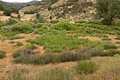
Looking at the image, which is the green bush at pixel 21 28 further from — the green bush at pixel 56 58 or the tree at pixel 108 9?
the green bush at pixel 56 58

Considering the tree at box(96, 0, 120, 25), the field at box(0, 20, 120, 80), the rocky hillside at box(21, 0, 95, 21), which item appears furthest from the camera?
the rocky hillside at box(21, 0, 95, 21)

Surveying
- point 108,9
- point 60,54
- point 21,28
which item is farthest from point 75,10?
point 60,54

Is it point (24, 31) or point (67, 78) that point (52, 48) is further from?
point (67, 78)

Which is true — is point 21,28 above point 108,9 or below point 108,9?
below

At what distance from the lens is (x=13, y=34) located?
70.9 feet

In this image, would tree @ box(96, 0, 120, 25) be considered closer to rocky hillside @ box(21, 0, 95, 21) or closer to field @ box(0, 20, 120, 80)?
field @ box(0, 20, 120, 80)

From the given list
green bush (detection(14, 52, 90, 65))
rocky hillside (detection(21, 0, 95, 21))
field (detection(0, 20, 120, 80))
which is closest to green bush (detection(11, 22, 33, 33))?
field (detection(0, 20, 120, 80))

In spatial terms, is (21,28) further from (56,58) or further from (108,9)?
(56,58)

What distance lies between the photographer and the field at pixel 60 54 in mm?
5266

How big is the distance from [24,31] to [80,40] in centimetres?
732

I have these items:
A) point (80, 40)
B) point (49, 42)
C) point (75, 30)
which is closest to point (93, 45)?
point (80, 40)

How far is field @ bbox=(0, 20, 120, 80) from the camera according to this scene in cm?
527

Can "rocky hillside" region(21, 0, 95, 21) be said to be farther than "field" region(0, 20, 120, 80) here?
Yes

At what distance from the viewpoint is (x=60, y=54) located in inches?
432
